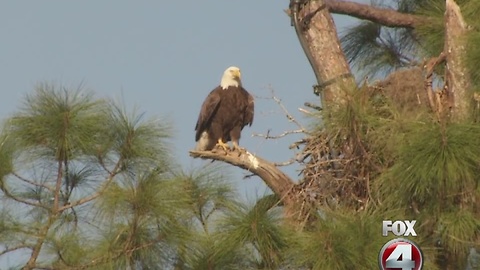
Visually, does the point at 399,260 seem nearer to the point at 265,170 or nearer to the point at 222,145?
the point at 265,170

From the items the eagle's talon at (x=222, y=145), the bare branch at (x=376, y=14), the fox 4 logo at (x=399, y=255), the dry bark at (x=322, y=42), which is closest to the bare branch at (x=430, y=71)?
the dry bark at (x=322, y=42)

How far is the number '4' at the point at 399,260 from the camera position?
5.63 m

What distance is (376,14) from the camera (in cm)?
786

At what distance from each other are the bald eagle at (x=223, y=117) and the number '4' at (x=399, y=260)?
2.85m

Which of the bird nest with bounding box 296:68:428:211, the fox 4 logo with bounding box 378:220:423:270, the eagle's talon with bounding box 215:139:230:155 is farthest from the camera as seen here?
the eagle's talon with bounding box 215:139:230:155

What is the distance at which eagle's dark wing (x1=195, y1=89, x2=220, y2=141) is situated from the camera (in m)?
8.59

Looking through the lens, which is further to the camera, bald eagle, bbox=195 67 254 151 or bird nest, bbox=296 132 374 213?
bald eagle, bbox=195 67 254 151

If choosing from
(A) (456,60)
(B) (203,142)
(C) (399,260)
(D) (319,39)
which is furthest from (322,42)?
(C) (399,260)

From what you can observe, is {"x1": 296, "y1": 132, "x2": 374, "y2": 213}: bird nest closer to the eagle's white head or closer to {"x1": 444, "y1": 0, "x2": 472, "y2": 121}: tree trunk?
{"x1": 444, "y1": 0, "x2": 472, "y2": 121}: tree trunk

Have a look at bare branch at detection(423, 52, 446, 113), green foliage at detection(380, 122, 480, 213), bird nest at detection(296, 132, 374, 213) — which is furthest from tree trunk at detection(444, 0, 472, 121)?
green foliage at detection(380, 122, 480, 213)

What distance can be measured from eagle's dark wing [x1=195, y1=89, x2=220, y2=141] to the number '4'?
3.01m

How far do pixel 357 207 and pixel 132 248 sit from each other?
110 cm

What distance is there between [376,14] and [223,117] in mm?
1103

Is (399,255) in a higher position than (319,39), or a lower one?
lower
